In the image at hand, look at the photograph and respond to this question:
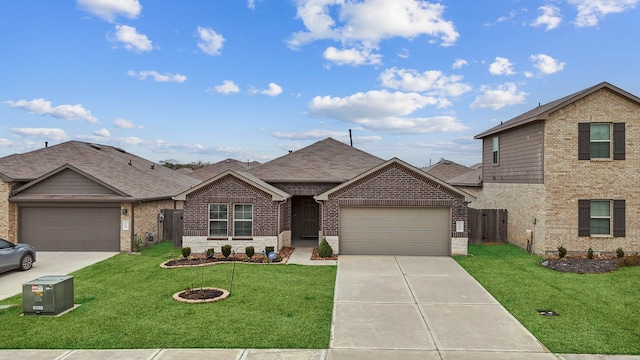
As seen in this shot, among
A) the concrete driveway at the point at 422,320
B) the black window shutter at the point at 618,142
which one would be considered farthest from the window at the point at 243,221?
the black window shutter at the point at 618,142

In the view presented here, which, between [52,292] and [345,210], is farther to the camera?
[345,210]

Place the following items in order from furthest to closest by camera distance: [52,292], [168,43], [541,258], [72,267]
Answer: [168,43] → [541,258] → [72,267] → [52,292]

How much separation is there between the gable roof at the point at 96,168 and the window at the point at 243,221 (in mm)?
4634

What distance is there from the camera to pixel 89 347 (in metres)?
7.91

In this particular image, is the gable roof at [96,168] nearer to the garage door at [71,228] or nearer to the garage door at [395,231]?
the garage door at [71,228]

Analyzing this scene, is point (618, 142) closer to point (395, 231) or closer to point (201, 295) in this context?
point (395, 231)

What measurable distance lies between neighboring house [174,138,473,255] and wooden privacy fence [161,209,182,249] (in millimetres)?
1793

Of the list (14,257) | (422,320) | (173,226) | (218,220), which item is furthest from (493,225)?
(14,257)

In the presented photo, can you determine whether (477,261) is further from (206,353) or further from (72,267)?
(72,267)

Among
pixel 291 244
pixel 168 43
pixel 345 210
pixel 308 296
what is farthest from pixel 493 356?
pixel 168 43

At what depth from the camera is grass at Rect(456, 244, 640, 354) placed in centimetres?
834

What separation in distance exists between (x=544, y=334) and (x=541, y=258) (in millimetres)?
9342

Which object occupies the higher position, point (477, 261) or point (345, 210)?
point (345, 210)

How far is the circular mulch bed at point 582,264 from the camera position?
14.6 m
